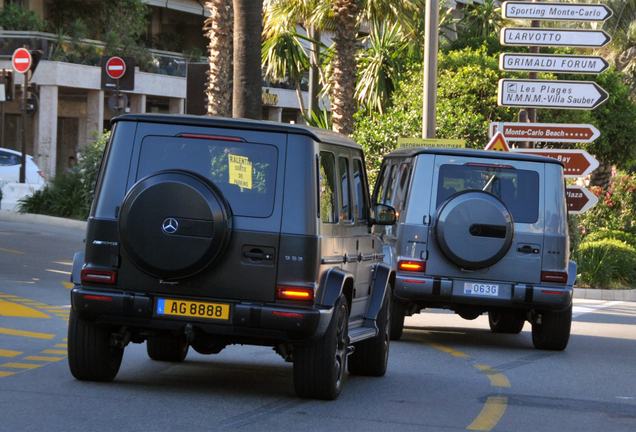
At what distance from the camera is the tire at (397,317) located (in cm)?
1168

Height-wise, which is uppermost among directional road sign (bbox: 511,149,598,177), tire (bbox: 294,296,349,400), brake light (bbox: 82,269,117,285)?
directional road sign (bbox: 511,149,598,177)

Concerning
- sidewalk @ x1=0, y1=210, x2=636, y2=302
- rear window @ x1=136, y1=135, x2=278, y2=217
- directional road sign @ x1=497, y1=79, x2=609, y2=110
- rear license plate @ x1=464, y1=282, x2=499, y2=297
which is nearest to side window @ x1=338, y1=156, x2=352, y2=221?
rear window @ x1=136, y1=135, x2=278, y2=217

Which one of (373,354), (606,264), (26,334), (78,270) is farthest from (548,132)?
(78,270)

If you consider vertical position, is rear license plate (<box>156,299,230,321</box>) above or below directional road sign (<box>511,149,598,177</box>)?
below

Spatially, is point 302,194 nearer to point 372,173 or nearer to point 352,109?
point 372,173

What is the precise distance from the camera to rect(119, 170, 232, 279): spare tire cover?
7.09 metres

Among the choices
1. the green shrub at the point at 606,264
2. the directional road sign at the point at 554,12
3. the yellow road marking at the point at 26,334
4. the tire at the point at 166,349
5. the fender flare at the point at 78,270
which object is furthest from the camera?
the green shrub at the point at 606,264

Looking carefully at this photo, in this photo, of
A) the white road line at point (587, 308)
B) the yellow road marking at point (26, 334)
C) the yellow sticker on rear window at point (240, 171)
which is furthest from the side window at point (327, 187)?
the white road line at point (587, 308)

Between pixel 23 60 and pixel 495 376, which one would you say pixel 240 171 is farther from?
pixel 23 60

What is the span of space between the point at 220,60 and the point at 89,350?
20.9m

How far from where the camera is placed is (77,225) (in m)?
24.8

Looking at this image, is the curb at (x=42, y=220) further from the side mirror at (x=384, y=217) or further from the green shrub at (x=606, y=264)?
the side mirror at (x=384, y=217)

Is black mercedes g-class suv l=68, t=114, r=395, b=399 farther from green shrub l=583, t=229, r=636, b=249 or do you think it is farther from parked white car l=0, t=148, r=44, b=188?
parked white car l=0, t=148, r=44, b=188

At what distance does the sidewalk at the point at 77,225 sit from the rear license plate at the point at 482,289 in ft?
29.3
